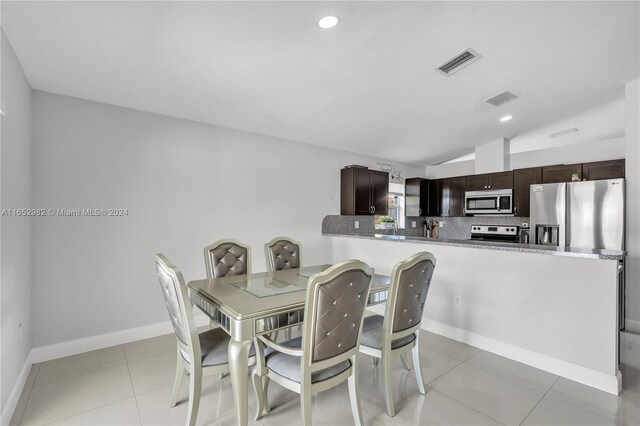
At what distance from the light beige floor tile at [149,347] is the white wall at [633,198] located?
512cm

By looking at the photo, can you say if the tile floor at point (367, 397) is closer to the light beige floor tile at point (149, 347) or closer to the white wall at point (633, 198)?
the light beige floor tile at point (149, 347)

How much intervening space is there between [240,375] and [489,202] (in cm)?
497

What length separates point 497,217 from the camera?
5.29 m

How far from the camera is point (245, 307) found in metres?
1.73

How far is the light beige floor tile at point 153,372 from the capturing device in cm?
227

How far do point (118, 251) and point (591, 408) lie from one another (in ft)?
13.7

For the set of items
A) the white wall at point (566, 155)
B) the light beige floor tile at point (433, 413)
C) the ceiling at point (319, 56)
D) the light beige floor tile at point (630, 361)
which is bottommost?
the light beige floor tile at point (630, 361)

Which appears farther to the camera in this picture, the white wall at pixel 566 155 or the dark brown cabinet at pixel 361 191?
the dark brown cabinet at pixel 361 191

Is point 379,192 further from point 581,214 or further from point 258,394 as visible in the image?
point 258,394

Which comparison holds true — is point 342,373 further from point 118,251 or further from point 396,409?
point 118,251

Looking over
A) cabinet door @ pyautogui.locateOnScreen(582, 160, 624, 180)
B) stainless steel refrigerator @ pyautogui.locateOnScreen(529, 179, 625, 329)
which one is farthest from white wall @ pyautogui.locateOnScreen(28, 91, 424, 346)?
cabinet door @ pyautogui.locateOnScreen(582, 160, 624, 180)

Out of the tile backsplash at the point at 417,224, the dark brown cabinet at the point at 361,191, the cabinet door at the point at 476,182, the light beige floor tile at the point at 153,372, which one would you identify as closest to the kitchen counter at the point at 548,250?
the dark brown cabinet at the point at 361,191

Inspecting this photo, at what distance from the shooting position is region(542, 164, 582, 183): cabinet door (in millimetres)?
4250

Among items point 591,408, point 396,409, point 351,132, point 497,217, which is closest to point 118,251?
point 396,409
